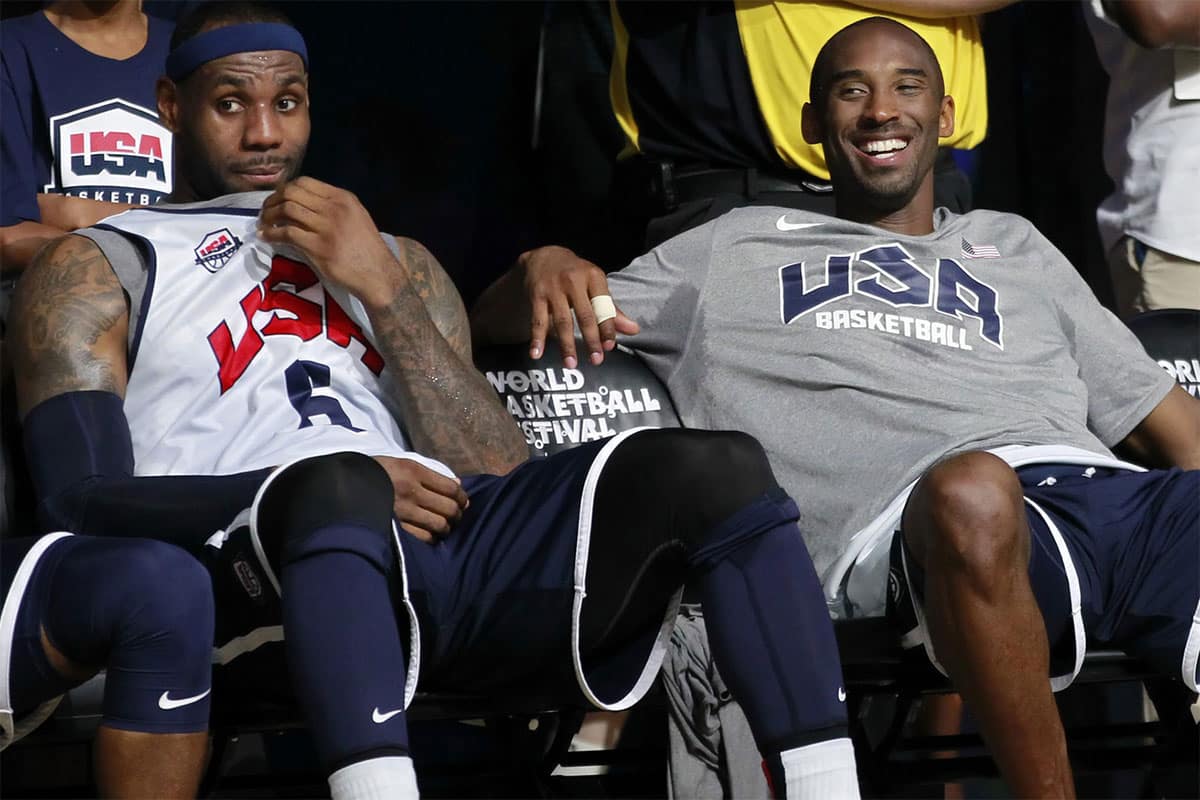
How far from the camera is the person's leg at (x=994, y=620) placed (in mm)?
1956

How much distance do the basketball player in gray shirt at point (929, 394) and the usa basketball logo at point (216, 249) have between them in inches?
16.3

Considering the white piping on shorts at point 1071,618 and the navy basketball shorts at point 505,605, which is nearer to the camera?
the navy basketball shorts at point 505,605

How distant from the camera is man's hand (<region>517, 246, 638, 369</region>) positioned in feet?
7.57

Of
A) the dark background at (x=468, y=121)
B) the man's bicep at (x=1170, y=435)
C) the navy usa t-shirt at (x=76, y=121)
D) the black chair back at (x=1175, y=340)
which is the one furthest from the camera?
the dark background at (x=468, y=121)

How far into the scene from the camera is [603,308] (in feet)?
7.67

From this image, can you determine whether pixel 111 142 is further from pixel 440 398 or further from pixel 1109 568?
pixel 1109 568

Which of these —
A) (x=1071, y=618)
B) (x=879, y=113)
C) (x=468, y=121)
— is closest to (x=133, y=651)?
(x=1071, y=618)

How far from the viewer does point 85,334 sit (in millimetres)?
2146

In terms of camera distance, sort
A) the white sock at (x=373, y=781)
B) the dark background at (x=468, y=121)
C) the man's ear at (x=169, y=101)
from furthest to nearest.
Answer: the dark background at (x=468, y=121), the man's ear at (x=169, y=101), the white sock at (x=373, y=781)

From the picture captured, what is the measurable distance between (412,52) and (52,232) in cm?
117

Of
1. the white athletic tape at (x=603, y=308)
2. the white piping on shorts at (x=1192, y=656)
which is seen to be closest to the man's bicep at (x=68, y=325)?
the white athletic tape at (x=603, y=308)

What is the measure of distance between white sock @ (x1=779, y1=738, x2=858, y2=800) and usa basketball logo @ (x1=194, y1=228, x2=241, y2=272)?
41.8 inches

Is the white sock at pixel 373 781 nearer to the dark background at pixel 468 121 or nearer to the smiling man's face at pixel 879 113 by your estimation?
the smiling man's face at pixel 879 113

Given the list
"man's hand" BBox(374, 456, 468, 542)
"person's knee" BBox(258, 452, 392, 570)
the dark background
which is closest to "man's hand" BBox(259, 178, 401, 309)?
"man's hand" BBox(374, 456, 468, 542)
